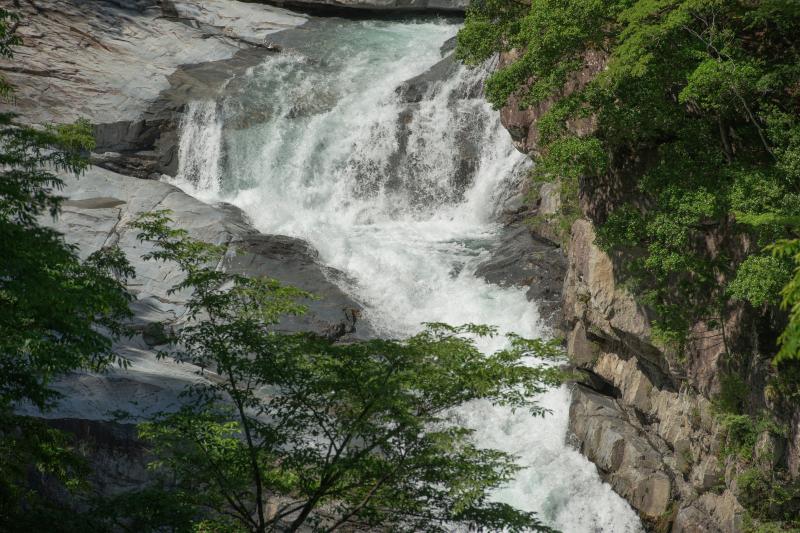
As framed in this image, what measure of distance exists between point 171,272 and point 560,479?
11428 millimetres

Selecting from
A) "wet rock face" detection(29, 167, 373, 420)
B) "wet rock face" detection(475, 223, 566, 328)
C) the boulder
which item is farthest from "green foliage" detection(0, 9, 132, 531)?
"wet rock face" detection(475, 223, 566, 328)

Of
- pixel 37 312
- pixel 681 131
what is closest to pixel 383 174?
pixel 681 131

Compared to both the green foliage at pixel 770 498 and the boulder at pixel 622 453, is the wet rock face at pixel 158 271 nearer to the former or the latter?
the boulder at pixel 622 453

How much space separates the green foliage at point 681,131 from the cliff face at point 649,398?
0.37 meters

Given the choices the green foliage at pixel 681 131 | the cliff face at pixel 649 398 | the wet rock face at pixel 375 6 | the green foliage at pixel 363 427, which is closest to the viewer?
the green foliage at pixel 363 427

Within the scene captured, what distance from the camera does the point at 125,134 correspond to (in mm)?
27750

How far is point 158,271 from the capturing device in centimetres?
2111

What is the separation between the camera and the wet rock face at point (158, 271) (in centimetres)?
1451

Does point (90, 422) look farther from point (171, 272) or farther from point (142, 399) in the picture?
point (171, 272)

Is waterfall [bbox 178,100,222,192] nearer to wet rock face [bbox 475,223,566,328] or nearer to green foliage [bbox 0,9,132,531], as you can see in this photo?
wet rock face [bbox 475,223,566,328]

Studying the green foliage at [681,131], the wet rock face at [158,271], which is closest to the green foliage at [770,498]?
the green foliage at [681,131]

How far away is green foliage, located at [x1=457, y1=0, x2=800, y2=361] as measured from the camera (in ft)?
38.4

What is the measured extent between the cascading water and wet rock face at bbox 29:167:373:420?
1.04 meters

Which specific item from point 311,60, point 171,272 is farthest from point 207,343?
point 311,60
